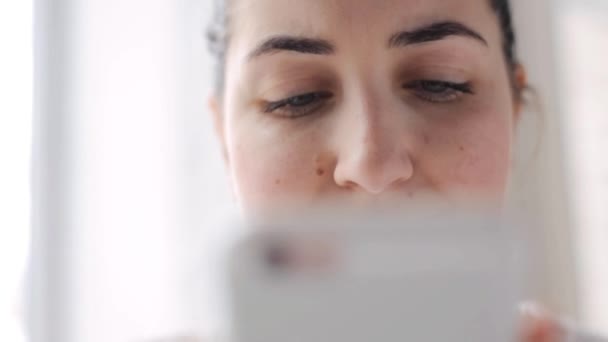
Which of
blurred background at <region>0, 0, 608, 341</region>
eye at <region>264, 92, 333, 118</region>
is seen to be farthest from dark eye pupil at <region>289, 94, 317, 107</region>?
blurred background at <region>0, 0, 608, 341</region>

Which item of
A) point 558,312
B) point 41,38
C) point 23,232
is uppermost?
point 41,38

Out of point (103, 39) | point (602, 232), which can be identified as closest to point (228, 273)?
point (103, 39)

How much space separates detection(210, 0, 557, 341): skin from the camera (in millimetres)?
353

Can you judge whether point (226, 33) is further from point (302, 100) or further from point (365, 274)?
point (365, 274)

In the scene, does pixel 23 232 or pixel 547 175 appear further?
pixel 547 175

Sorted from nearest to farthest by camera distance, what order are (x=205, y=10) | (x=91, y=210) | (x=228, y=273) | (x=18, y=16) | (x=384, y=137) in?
(x=228, y=273) → (x=384, y=137) → (x=18, y=16) → (x=91, y=210) → (x=205, y=10)

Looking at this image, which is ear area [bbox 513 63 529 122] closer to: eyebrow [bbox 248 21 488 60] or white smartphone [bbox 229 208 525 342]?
eyebrow [bbox 248 21 488 60]

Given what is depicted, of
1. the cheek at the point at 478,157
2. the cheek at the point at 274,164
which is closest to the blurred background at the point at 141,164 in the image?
the cheek at the point at 274,164

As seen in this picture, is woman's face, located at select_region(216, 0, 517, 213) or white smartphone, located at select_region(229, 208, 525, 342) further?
woman's face, located at select_region(216, 0, 517, 213)

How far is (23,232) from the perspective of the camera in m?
0.49

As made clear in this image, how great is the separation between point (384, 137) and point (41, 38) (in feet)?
1.00

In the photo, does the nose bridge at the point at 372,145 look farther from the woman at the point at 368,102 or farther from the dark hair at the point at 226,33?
the dark hair at the point at 226,33

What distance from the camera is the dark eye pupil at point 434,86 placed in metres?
0.38

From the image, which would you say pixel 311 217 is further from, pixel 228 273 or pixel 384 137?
pixel 384 137
